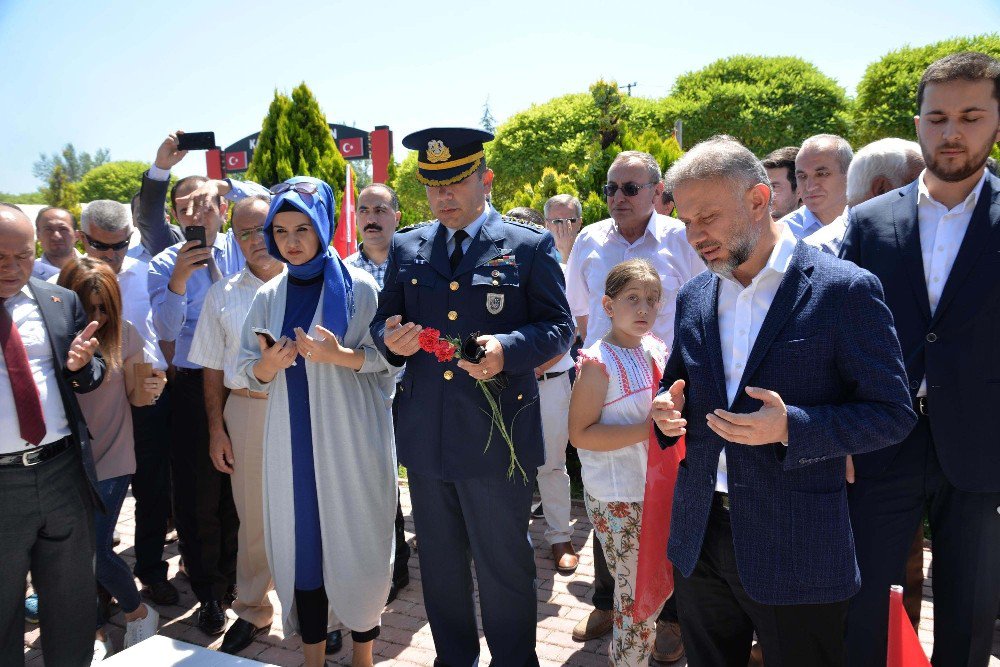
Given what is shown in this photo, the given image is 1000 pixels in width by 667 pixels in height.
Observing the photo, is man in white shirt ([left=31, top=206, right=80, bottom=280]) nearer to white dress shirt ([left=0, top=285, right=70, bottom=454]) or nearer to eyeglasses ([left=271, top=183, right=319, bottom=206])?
white dress shirt ([left=0, top=285, right=70, bottom=454])

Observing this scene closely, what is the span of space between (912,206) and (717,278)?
918 millimetres

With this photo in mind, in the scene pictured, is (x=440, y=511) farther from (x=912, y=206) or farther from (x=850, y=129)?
(x=850, y=129)

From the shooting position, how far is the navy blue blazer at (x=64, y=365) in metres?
3.43

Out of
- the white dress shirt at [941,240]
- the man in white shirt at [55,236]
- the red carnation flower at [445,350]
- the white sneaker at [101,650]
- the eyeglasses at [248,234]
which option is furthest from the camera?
the man in white shirt at [55,236]

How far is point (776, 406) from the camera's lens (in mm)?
2045

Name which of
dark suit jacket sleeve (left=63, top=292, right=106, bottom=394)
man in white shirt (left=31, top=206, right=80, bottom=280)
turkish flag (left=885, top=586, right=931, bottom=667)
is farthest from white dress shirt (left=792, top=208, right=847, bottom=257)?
man in white shirt (left=31, top=206, right=80, bottom=280)

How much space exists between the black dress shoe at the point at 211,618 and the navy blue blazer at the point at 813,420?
3.35 metres

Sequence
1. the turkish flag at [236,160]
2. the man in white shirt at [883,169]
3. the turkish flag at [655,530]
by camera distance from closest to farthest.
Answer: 1. the turkish flag at [655,530]
2. the man in white shirt at [883,169]
3. the turkish flag at [236,160]

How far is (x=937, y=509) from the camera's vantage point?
275 cm

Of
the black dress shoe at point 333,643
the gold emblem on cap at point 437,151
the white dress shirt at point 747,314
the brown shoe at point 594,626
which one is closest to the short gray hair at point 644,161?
the gold emblem on cap at point 437,151

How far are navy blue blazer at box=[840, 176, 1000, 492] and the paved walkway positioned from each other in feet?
5.38

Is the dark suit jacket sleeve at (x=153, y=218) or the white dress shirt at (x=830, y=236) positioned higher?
the dark suit jacket sleeve at (x=153, y=218)

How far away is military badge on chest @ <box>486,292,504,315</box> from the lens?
3.29 meters

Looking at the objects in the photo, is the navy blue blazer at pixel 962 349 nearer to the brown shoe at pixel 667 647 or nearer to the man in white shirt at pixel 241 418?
the brown shoe at pixel 667 647
